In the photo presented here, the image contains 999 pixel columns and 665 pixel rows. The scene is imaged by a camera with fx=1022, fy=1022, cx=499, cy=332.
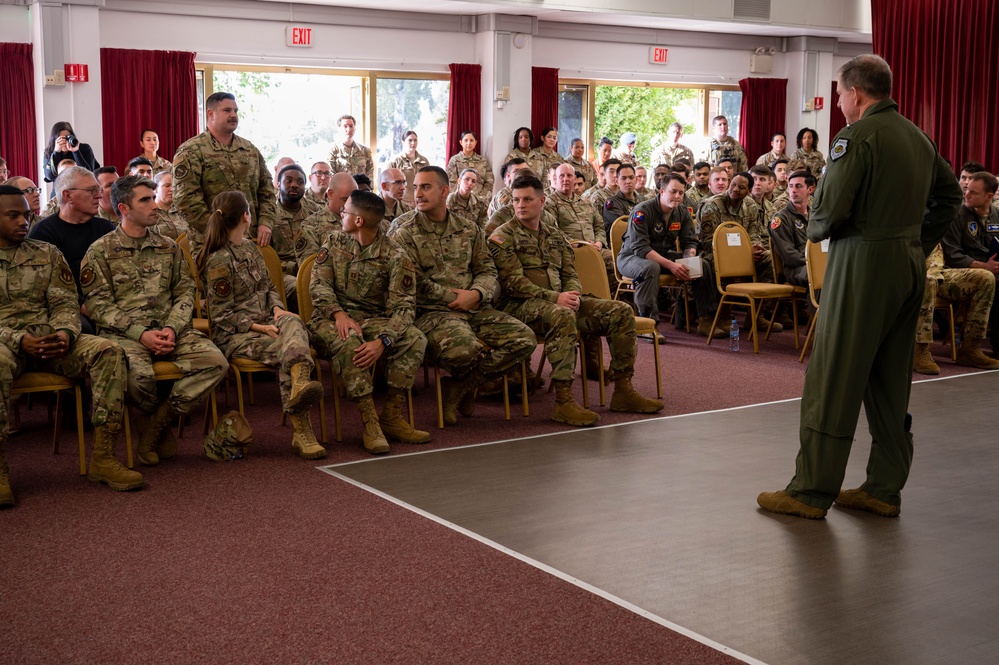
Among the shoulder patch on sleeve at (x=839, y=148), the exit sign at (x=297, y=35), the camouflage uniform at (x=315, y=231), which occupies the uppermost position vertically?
the exit sign at (x=297, y=35)

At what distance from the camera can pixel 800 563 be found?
10.9ft

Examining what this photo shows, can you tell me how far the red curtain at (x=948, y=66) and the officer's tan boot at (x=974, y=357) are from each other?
4828 mm

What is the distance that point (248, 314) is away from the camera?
4879mm

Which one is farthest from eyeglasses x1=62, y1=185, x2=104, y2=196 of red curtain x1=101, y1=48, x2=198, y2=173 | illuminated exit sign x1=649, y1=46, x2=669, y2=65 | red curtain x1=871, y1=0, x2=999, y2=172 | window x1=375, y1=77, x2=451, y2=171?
illuminated exit sign x1=649, y1=46, x2=669, y2=65

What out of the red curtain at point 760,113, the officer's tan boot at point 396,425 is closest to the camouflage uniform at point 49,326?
the officer's tan boot at point 396,425

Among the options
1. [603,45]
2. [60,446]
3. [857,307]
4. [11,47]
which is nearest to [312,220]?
[60,446]

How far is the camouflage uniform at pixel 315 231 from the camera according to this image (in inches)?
263

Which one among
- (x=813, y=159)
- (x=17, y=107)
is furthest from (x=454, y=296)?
(x=813, y=159)

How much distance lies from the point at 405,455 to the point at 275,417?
3.52 feet

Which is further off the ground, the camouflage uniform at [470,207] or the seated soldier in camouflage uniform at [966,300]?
the camouflage uniform at [470,207]

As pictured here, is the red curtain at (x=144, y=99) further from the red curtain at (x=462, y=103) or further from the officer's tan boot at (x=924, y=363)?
the officer's tan boot at (x=924, y=363)

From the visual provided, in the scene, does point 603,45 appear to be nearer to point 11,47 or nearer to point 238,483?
point 11,47

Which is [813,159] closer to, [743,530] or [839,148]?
[839,148]

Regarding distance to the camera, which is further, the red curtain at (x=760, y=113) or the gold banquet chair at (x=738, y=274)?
the red curtain at (x=760, y=113)
